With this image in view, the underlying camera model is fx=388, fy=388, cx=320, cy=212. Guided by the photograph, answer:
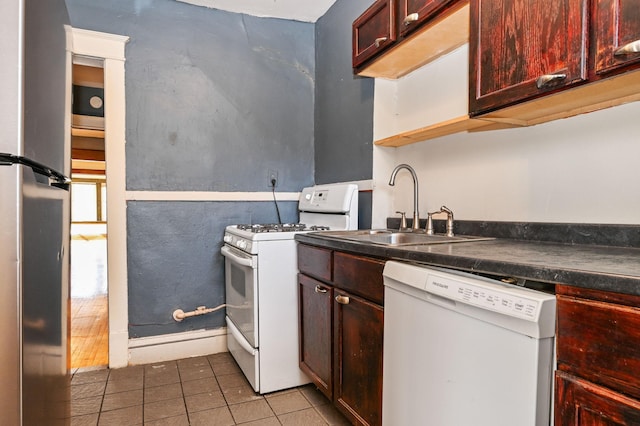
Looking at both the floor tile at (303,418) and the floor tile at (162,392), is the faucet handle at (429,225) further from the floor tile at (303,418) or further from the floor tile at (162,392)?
the floor tile at (162,392)

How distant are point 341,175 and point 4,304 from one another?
205 cm

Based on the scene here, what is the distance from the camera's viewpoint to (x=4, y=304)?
798 mm

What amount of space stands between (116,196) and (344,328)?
1.74 m

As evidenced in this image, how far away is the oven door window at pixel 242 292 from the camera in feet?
6.78

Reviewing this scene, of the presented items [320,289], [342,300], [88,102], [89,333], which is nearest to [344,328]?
[342,300]

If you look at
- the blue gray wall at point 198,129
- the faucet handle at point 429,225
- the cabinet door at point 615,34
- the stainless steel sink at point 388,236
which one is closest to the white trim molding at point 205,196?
the blue gray wall at point 198,129

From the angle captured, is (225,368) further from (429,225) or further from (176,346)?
(429,225)

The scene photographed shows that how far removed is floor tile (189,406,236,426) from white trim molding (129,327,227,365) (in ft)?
2.55

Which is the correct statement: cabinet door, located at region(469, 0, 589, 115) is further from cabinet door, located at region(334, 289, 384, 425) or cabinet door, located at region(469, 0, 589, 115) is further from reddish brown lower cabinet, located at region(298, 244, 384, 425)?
cabinet door, located at region(334, 289, 384, 425)

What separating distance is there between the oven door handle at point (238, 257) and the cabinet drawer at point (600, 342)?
59.1 inches

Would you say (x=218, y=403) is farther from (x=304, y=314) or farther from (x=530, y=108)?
(x=530, y=108)

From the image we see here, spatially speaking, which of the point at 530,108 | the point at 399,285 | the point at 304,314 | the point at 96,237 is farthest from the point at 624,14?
the point at 96,237

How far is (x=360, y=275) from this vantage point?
1.54 meters

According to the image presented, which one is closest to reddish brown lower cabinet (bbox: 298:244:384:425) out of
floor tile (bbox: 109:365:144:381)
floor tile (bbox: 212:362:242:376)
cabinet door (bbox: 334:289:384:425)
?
cabinet door (bbox: 334:289:384:425)
